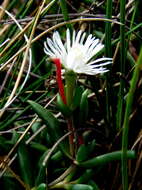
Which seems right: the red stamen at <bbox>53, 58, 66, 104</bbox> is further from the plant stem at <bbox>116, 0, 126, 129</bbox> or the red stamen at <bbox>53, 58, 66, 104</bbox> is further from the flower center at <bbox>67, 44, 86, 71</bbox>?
the plant stem at <bbox>116, 0, 126, 129</bbox>

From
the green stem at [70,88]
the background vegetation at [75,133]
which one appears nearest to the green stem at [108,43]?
the background vegetation at [75,133]

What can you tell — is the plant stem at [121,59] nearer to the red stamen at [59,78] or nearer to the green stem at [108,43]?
the green stem at [108,43]

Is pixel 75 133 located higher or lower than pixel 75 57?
lower

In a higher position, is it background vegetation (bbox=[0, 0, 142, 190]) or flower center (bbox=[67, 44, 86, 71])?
flower center (bbox=[67, 44, 86, 71])

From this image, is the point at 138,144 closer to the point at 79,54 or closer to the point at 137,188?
the point at 137,188

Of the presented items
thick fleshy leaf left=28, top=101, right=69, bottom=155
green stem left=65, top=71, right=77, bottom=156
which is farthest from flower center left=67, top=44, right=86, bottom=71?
thick fleshy leaf left=28, top=101, right=69, bottom=155

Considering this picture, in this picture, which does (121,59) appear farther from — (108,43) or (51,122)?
(51,122)

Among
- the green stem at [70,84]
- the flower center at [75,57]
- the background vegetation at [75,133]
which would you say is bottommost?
the background vegetation at [75,133]

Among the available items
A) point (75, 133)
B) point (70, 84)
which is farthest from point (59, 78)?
point (75, 133)

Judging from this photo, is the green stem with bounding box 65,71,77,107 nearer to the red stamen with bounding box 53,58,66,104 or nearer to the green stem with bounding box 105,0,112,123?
the red stamen with bounding box 53,58,66,104

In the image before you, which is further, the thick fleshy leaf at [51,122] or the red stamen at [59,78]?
the thick fleshy leaf at [51,122]

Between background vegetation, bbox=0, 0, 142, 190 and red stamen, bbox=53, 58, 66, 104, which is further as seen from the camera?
background vegetation, bbox=0, 0, 142, 190

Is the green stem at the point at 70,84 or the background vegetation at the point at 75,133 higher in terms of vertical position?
the green stem at the point at 70,84

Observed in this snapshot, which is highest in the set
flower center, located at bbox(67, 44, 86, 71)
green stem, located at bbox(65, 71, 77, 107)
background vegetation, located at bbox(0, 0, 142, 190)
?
flower center, located at bbox(67, 44, 86, 71)
